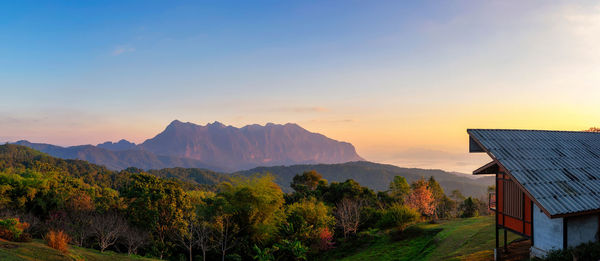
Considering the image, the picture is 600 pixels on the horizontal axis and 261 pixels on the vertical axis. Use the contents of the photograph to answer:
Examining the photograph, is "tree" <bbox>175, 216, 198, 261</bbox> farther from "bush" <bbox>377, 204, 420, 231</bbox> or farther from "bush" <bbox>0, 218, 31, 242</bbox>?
"bush" <bbox>377, 204, 420, 231</bbox>

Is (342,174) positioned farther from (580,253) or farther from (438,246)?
(580,253)

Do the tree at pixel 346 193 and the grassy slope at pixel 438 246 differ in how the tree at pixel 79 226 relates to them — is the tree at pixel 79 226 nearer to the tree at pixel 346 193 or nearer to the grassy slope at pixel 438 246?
the grassy slope at pixel 438 246

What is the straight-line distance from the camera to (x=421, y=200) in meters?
33.8

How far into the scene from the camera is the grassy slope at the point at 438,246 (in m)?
14.0

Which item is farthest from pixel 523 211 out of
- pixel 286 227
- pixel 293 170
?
pixel 293 170

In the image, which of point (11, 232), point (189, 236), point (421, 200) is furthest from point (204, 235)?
point (421, 200)

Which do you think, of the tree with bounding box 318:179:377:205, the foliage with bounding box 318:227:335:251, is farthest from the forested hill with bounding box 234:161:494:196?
the foliage with bounding box 318:227:335:251

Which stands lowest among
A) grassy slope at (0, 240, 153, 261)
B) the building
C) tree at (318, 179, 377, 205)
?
tree at (318, 179, 377, 205)

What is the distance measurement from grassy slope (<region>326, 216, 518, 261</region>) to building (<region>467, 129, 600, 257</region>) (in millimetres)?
2682

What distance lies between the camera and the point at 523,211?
34.7 ft

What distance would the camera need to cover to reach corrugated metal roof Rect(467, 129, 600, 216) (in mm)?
9164

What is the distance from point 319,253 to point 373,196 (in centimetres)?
1523

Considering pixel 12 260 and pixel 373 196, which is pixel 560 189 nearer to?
pixel 12 260

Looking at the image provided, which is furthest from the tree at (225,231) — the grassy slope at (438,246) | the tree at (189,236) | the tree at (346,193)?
the tree at (346,193)
